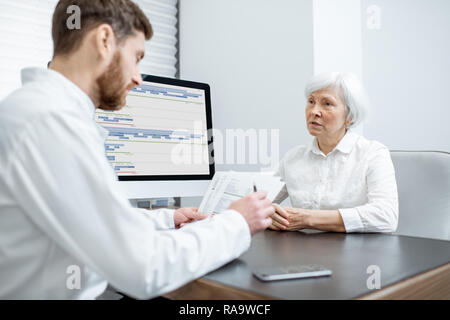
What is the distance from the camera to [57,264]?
2.22ft

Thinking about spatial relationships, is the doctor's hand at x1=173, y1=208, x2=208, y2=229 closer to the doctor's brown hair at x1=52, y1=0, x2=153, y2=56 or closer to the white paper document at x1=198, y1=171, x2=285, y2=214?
the white paper document at x1=198, y1=171, x2=285, y2=214

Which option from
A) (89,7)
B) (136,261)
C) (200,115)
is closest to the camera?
(136,261)

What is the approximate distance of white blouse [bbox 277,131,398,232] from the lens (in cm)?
135

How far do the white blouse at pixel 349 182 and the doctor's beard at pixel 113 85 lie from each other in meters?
0.82

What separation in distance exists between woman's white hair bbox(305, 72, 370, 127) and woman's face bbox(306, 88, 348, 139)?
0.02m

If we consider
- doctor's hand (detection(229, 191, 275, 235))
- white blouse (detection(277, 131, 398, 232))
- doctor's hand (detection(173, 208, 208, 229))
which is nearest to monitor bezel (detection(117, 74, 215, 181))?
white blouse (detection(277, 131, 398, 232))

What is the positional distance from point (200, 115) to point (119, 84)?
1.03m

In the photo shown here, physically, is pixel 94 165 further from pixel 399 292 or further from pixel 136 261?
pixel 399 292

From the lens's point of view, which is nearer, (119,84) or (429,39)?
(119,84)

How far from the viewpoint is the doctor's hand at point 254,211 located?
2.62 ft

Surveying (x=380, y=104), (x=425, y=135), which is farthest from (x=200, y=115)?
(x=425, y=135)

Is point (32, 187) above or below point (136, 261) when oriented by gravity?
above

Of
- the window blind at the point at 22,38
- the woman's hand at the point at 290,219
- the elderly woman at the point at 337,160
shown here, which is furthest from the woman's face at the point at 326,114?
the window blind at the point at 22,38

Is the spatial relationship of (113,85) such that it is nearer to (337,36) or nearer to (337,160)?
(337,160)
